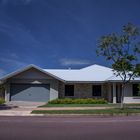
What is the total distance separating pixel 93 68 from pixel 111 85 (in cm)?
699

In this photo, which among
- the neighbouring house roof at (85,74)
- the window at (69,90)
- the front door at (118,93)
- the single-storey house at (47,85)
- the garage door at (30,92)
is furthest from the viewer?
the window at (69,90)

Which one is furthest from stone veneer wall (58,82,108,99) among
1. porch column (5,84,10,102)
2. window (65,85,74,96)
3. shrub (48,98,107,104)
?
porch column (5,84,10,102)

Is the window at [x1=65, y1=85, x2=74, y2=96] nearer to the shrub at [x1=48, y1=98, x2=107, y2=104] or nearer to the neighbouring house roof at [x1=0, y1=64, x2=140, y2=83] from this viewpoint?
the neighbouring house roof at [x1=0, y1=64, x2=140, y2=83]

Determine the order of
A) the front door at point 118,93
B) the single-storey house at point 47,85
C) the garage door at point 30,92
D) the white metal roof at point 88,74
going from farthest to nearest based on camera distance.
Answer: the white metal roof at point 88,74 < the front door at point 118,93 < the garage door at point 30,92 < the single-storey house at point 47,85

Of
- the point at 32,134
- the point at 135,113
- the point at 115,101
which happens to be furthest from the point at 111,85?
the point at 32,134

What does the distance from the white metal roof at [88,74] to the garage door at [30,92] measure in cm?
293

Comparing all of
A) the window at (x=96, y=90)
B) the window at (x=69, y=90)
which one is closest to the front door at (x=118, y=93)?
the window at (x=96, y=90)

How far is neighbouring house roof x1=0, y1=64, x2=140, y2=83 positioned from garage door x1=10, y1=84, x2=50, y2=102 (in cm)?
181

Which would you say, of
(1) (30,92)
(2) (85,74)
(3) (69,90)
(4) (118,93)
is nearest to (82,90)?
(3) (69,90)

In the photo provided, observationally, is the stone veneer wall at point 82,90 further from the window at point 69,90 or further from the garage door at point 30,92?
the garage door at point 30,92

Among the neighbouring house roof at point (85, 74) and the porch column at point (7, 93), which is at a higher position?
the neighbouring house roof at point (85, 74)

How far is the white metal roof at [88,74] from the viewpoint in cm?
3628

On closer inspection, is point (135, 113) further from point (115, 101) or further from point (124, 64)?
point (115, 101)

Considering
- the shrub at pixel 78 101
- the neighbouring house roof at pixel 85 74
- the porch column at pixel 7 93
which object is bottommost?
the shrub at pixel 78 101
